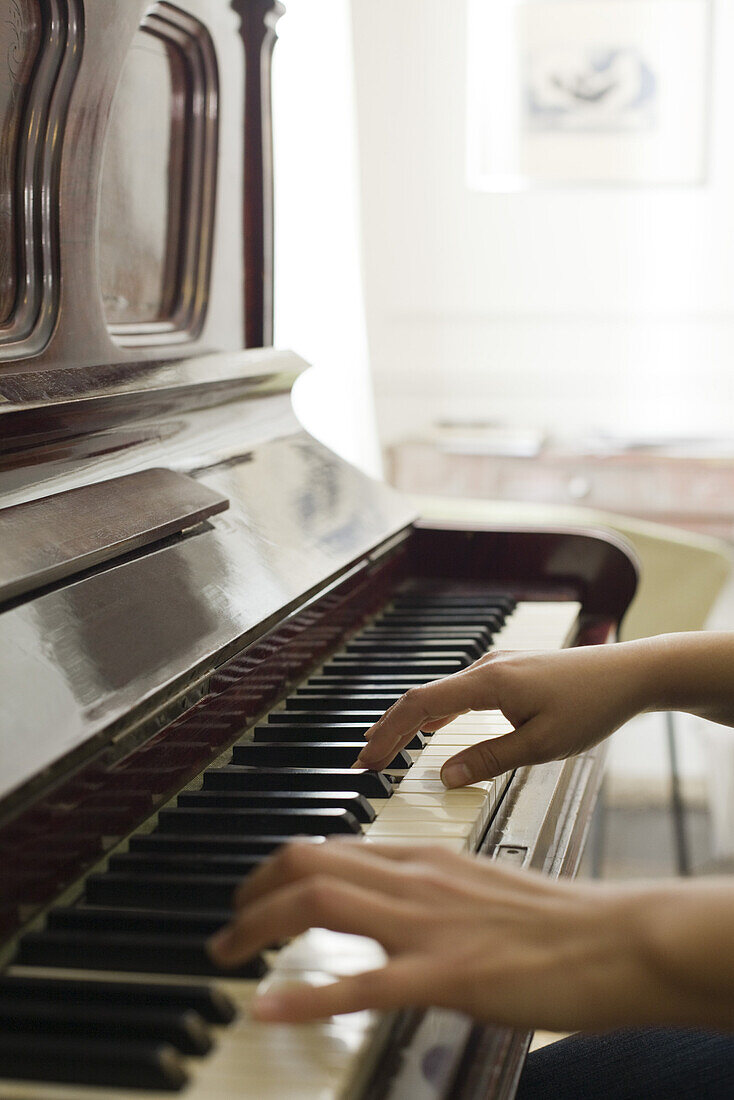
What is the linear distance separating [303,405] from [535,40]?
1.47 metres

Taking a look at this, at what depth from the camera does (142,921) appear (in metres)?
0.67

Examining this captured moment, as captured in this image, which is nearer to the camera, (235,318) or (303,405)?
(235,318)

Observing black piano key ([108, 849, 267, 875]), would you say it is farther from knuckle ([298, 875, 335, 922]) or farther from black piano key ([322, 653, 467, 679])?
black piano key ([322, 653, 467, 679])

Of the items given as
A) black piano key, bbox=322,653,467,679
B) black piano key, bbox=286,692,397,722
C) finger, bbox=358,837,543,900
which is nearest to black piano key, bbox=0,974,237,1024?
finger, bbox=358,837,543,900

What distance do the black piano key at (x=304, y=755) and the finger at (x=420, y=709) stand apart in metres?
0.03

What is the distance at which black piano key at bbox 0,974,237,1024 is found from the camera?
583 millimetres

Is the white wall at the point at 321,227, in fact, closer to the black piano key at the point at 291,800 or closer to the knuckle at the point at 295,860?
the black piano key at the point at 291,800

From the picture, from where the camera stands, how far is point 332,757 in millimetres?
976

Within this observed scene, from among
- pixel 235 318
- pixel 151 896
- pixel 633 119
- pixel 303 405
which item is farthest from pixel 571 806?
pixel 633 119

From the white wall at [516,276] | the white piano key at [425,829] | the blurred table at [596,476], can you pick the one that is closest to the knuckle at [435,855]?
the white piano key at [425,829]

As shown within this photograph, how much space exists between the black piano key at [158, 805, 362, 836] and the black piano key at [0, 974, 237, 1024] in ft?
0.71

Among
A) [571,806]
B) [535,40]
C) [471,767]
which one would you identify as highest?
[535,40]

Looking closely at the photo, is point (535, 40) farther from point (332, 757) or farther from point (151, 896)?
point (151, 896)

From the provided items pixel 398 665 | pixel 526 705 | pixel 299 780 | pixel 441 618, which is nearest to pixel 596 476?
pixel 441 618
